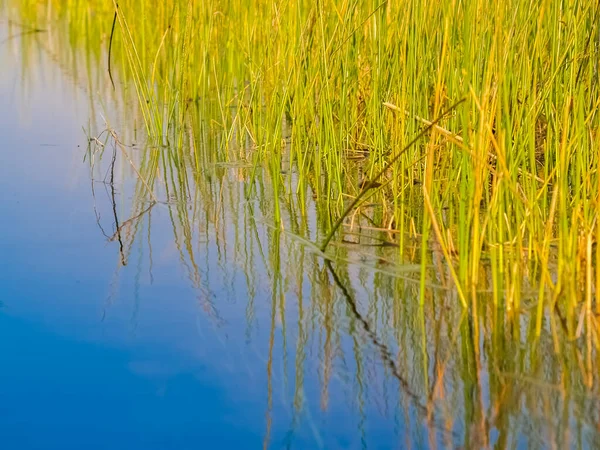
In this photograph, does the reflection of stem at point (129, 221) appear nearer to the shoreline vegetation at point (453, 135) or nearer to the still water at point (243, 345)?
the still water at point (243, 345)

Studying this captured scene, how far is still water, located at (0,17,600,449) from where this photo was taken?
48.3 inches

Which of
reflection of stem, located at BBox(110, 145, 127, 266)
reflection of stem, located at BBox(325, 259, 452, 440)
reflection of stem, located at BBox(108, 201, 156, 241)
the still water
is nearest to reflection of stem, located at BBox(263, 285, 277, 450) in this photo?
the still water

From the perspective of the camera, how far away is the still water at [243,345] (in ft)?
4.02

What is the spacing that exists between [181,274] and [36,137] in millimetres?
1451

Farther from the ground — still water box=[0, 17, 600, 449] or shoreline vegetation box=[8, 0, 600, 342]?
shoreline vegetation box=[8, 0, 600, 342]

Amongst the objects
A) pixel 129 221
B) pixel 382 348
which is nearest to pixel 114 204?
pixel 129 221

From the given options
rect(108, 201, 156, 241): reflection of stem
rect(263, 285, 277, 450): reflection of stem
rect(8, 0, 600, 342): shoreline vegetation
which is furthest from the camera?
rect(108, 201, 156, 241): reflection of stem

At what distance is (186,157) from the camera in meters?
2.88

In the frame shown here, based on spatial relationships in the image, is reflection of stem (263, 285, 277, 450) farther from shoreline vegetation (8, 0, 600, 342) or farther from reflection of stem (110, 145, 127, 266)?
reflection of stem (110, 145, 127, 266)

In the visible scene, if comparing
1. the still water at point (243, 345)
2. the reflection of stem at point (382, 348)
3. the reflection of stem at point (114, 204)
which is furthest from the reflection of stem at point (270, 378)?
the reflection of stem at point (114, 204)

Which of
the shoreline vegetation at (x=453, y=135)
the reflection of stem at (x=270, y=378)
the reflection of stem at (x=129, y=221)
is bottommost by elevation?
the reflection of stem at (x=270, y=378)

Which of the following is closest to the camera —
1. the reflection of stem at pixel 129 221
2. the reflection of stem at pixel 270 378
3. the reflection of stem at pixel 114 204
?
the reflection of stem at pixel 270 378

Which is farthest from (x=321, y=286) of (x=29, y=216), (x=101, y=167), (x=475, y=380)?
(x=101, y=167)

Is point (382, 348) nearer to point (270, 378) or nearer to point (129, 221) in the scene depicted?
point (270, 378)
